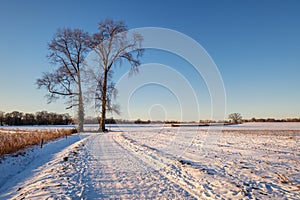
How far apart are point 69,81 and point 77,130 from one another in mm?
5849

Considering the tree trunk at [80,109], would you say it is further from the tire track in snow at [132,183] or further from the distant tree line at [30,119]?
the distant tree line at [30,119]

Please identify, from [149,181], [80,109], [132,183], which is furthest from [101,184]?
[80,109]

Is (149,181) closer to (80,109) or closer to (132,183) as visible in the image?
(132,183)

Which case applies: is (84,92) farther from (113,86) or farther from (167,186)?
(167,186)

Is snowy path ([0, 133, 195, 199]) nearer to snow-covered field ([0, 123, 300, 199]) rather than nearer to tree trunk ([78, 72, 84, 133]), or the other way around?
snow-covered field ([0, 123, 300, 199])

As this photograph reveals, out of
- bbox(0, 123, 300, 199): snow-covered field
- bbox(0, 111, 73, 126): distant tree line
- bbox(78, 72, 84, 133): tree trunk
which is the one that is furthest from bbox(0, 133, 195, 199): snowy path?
bbox(0, 111, 73, 126): distant tree line

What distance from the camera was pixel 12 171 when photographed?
6.38m

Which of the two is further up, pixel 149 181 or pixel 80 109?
pixel 80 109

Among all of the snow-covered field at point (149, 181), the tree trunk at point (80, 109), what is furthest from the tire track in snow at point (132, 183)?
the tree trunk at point (80, 109)

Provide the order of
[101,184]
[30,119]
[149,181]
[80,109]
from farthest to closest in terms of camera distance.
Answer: [30,119] < [80,109] < [149,181] < [101,184]

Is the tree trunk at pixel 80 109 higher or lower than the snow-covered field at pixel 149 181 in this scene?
higher

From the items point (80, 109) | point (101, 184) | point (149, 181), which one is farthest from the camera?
point (80, 109)

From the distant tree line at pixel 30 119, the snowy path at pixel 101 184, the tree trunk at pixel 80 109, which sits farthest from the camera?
the distant tree line at pixel 30 119

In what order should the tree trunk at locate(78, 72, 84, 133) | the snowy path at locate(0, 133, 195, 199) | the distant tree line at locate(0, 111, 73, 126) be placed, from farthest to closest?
the distant tree line at locate(0, 111, 73, 126) → the tree trunk at locate(78, 72, 84, 133) → the snowy path at locate(0, 133, 195, 199)
